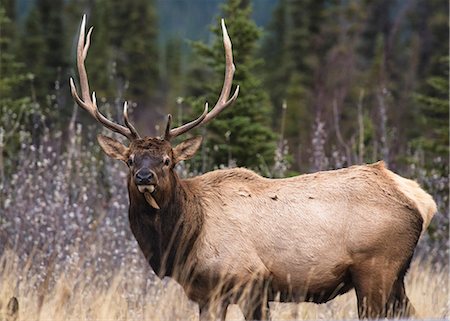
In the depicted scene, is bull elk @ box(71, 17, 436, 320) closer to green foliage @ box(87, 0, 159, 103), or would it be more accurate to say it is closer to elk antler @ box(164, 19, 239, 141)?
elk antler @ box(164, 19, 239, 141)

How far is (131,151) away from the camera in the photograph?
6574 mm

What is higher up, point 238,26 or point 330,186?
point 238,26

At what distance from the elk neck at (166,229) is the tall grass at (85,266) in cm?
35

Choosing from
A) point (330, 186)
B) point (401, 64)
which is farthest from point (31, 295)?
point (401, 64)

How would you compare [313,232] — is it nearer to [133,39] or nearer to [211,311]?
[211,311]

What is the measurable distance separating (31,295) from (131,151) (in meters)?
1.70

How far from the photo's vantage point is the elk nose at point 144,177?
623 cm

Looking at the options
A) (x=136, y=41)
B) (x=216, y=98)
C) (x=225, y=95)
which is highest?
(x=136, y=41)

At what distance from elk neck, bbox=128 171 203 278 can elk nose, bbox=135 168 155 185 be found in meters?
0.25

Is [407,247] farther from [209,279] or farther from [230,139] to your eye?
[230,139]

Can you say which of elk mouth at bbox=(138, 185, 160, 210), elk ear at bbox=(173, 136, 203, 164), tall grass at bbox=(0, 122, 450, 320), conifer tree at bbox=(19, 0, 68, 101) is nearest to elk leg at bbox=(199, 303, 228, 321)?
tall grass at bbox=(0, 122, 450, 320)

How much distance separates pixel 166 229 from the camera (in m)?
6.65

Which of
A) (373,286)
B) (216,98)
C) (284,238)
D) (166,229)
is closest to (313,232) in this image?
(284,238)

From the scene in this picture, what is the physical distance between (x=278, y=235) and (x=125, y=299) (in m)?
1.47
